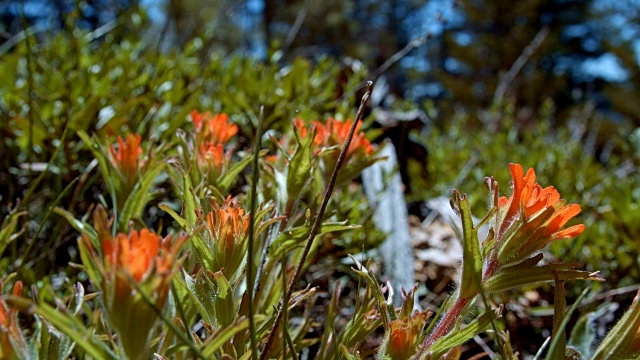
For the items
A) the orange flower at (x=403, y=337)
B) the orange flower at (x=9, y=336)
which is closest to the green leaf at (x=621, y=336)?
the orange flower at (x=403, y=337)

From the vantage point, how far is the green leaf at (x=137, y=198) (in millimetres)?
1007

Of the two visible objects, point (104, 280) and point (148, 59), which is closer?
point (104, 280)

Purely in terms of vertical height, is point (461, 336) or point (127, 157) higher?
point (127, 157)

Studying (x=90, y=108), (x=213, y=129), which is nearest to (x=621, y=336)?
(x=213, y=129)

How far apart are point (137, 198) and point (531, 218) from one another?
2.27ft

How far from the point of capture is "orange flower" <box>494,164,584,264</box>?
0.75 meters

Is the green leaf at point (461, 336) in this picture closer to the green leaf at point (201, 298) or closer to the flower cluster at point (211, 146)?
the green leaf at point (201, 298)

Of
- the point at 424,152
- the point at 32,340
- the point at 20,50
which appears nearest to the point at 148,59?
the point at 20,50

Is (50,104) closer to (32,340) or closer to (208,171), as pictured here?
(208,171)

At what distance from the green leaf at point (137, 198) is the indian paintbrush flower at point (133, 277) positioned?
415 millimetres

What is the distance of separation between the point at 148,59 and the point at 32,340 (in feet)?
7.59

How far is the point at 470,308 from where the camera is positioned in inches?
32.0

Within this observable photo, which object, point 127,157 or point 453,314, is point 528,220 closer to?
point 453,314

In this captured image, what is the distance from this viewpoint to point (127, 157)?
3.46ft
